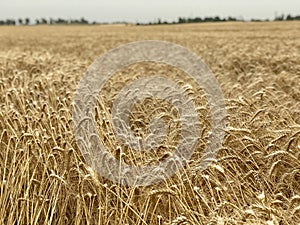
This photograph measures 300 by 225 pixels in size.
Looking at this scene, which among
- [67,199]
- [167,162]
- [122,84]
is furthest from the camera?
[122,84]

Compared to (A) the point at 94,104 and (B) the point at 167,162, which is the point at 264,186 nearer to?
(B) the point at 167,162

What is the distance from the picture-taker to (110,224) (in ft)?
9.47

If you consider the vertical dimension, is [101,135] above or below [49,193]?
above

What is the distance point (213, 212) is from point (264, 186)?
0.70 meters

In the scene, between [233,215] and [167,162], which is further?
[167,162]

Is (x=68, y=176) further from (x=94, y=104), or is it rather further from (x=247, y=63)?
(x=247, y=63)

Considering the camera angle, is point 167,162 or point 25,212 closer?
point 167,162

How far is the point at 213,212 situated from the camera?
2385mm

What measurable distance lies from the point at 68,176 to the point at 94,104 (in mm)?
1230

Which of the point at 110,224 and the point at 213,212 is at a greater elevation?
the point at 213,212

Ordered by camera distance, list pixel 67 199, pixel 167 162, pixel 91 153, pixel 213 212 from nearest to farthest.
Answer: pixel 213 212 < pixel 167 162 < pixel 67 199 < pixel 91 153

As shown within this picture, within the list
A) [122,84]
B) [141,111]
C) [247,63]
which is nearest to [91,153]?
[141,111]

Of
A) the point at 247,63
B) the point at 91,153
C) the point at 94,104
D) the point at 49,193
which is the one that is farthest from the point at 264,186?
the point at 247,63

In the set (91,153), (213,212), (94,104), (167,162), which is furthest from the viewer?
(94,104)
